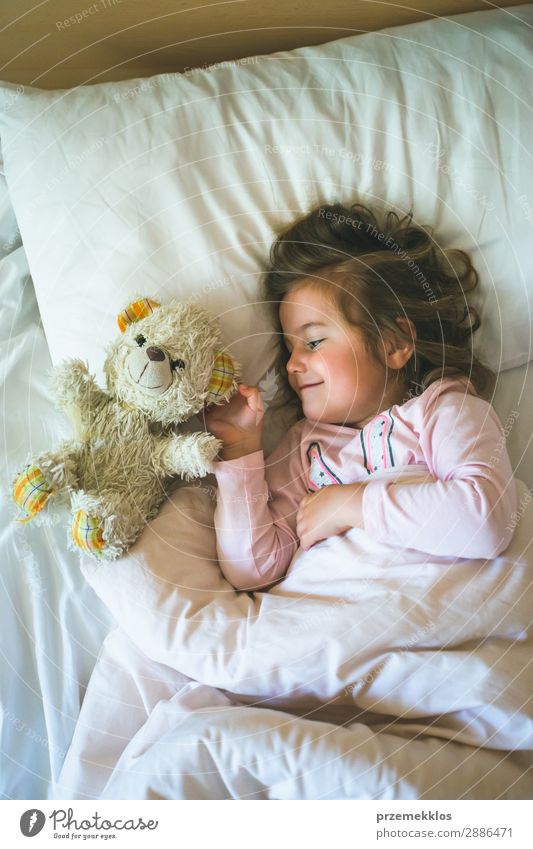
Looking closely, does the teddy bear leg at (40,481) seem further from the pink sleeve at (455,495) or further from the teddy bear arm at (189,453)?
the pink sleeve at (455,495)

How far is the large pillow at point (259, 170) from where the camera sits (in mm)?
765

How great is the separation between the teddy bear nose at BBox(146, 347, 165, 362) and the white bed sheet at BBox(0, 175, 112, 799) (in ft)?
0.56

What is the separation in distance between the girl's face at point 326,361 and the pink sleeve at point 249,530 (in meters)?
0.09

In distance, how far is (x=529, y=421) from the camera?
2.56 feet

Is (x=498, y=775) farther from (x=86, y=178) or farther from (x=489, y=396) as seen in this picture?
(x=86, y=178)

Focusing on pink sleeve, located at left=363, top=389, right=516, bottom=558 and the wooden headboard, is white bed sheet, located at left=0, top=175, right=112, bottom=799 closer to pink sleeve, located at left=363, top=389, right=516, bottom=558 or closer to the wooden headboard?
pink sleeve, located at left=363, top=389, right=516, bottom=558

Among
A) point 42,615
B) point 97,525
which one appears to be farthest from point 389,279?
point 42,615

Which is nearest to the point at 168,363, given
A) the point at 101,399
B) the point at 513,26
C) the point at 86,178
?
the point at 101,399

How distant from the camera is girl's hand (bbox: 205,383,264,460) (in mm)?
741

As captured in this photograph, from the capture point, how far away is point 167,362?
67 cm

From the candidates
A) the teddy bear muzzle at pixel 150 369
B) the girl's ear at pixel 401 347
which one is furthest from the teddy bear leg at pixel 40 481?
the girl's ear at pixel 401 347

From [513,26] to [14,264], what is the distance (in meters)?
0.62

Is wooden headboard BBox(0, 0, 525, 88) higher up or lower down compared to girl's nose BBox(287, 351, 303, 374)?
higher up

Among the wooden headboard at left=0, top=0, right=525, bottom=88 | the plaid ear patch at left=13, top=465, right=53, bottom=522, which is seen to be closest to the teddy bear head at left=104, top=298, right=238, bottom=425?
the plaid ear patch at left=13, top=465, right=53, bottom=522
